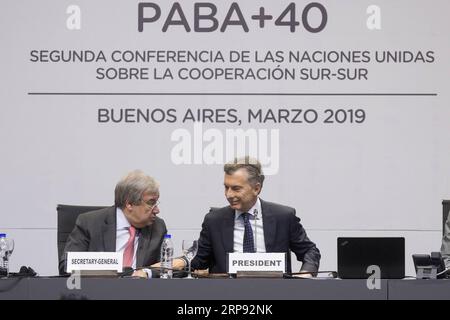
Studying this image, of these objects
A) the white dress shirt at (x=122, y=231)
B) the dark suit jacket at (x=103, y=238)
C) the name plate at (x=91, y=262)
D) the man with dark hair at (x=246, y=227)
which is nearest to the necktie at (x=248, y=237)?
the man with dark hair at (x=246, y=227)

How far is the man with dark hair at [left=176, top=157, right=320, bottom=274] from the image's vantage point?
472cm

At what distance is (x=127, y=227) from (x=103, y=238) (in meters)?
0.14

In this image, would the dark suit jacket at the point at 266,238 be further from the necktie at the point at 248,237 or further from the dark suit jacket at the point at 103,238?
the dark suit jacket at the point at 103,238

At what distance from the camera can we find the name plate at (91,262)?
12.4 ft

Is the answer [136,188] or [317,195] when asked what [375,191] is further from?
[136,188]

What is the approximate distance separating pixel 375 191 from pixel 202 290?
2.66m

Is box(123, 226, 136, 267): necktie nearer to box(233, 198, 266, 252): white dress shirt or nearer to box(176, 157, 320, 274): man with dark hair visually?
box(176, 157, 320, 274): man with dark hair

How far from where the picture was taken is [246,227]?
4754mm

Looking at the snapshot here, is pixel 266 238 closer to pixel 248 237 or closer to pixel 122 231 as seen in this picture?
pixel 248 237

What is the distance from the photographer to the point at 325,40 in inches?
237

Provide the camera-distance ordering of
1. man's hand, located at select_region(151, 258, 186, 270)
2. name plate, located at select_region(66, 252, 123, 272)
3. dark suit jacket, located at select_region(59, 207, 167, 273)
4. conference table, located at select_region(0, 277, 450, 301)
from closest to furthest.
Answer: conference table, located at select_region(0, 277, 450, 301) → name plate, located at select_region(66, 252, 123, 272) → man's hand, located at select_region(151, 258, 186, 270) → dark suit jacket, located at select_region(59, 207, 167, 273)

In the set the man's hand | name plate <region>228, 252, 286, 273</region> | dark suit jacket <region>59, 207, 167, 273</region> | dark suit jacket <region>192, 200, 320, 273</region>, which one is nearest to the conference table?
name plate <region>228, 252, 286, 273</region>

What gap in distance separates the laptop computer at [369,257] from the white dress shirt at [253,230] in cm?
94

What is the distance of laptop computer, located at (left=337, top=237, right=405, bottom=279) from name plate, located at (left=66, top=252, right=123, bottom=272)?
94cm
